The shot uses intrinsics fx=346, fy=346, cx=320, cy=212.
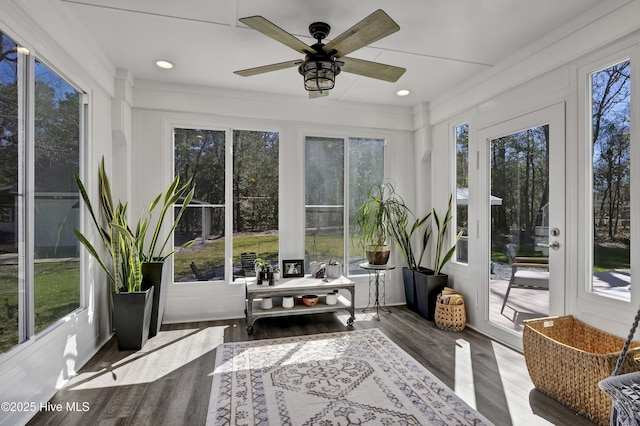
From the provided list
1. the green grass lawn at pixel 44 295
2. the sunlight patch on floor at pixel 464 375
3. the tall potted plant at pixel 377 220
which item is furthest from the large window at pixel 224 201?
the sunlight patch on floor at pixel 464 375

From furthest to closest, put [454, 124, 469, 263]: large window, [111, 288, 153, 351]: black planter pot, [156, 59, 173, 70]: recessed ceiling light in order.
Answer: [454, 124, 469, 263]: large window
[156, 59, 173, 70]: recessed ceiling light
[111, 288, 153, 351]: black planter pot

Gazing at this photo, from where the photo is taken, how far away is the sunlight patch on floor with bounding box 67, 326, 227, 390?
8.08ft

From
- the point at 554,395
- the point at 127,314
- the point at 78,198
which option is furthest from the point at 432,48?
the point at 127,314

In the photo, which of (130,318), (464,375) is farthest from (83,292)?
(464,375)

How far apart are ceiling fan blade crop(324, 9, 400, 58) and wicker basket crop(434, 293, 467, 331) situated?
2.65 m

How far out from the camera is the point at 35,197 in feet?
7.27

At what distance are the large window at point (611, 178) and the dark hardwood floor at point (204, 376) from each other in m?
0.95

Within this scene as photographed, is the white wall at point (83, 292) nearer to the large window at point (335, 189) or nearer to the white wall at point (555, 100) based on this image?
the large window at point (335, 189)

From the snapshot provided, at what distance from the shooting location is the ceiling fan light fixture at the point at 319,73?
2342 mm

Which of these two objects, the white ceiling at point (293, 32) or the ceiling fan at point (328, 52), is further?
the white ceiling at point (293, 32)

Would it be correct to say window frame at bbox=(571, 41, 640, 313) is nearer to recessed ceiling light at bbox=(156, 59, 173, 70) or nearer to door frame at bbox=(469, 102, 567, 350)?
door frame at bbox=(469, 102, 567, 350)

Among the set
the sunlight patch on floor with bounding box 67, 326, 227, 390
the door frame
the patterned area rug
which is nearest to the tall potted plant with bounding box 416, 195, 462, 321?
the door frame

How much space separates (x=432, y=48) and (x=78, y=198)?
3.18 metres

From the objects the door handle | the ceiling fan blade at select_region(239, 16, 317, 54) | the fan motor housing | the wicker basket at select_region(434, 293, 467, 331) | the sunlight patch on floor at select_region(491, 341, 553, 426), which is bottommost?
the sunlight patch on floor at select_region(491, 341, 553, 426)
